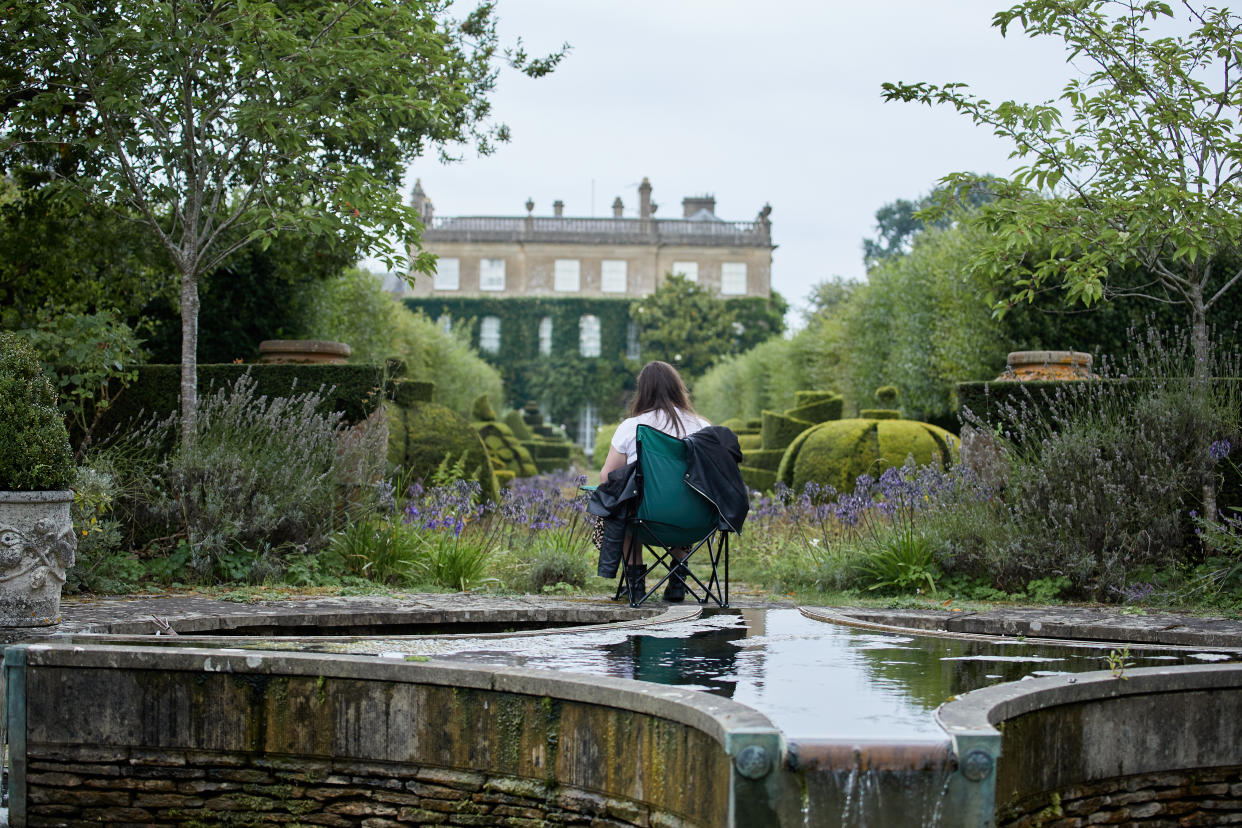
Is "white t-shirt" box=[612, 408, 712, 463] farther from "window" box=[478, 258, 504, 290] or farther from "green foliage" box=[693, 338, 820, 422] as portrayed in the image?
"window" box=[478, 258, 504, 290]

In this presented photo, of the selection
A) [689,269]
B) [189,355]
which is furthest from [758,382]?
[189,355]

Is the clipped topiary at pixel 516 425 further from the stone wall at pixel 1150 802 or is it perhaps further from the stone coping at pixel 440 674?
the stone wall at pixel 1150 802

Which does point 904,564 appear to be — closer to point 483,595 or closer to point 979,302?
point 483,595

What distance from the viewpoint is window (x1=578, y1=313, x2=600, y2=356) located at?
157 feet

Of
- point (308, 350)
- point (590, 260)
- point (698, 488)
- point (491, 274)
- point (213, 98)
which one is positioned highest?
point (590, 260)

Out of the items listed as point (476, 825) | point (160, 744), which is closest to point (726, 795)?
point (476, 825)

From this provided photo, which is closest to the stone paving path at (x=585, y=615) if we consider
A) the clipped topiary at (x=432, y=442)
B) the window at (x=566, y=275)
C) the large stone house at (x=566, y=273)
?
the clipped topiary at (x=432, y=442)

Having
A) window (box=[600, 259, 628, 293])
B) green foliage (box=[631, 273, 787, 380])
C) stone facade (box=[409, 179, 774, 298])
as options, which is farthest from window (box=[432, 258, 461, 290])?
green foliage (box=[631, 273, 787, 380])

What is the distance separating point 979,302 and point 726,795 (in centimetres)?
1389

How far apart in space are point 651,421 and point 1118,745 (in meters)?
2.87

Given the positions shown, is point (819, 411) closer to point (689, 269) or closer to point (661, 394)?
point (661, 394)

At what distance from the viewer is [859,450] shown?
1256 cm

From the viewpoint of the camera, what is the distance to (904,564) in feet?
24.1

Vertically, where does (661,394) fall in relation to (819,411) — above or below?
above
